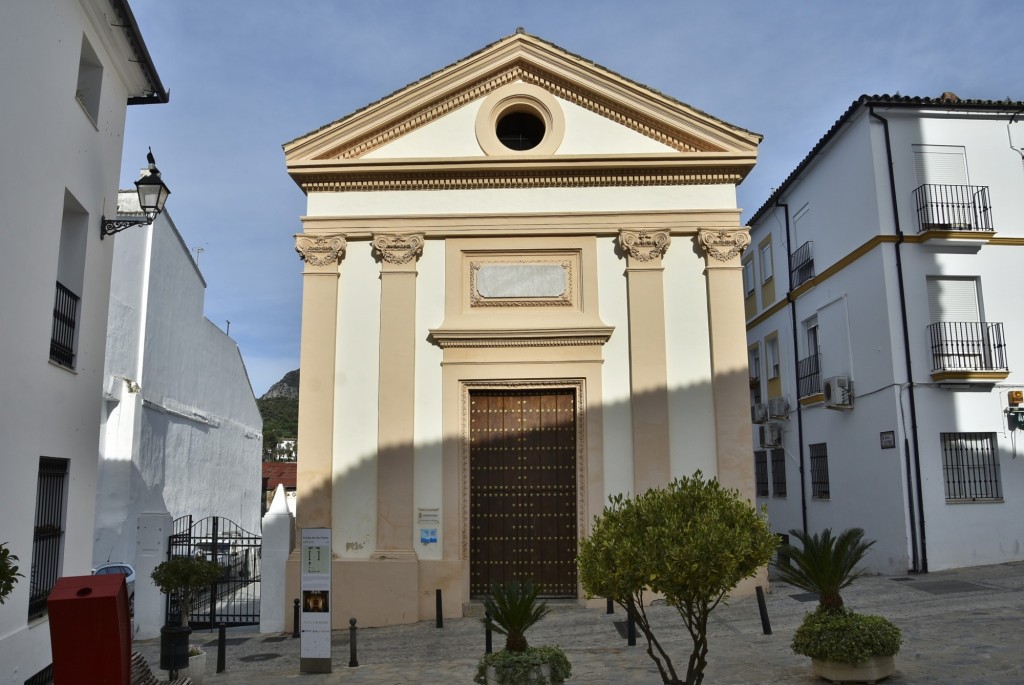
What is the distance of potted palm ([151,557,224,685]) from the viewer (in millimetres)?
8414

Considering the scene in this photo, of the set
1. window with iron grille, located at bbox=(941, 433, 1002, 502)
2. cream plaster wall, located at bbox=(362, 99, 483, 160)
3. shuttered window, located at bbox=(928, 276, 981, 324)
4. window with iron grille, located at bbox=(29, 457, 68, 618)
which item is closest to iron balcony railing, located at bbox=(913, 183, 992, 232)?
shuttered window, located at bbox=(928, 276, 981, 324)

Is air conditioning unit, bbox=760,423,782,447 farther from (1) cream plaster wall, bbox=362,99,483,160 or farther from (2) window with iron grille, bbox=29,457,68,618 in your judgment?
(2) window with iron grille, bbox=29,457,68,618

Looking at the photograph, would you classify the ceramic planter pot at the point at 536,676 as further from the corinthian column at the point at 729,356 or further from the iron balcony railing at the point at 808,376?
the iron balcony railing at the point at 808,376

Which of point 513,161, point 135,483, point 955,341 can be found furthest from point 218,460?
point 955,341

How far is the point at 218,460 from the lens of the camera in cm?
2186

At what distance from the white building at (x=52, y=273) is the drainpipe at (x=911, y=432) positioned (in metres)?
13.1

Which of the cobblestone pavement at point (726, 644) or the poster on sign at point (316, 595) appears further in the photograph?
the poster on sign at point (316, 595)

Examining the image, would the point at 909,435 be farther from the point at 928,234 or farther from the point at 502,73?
the point at 502,73

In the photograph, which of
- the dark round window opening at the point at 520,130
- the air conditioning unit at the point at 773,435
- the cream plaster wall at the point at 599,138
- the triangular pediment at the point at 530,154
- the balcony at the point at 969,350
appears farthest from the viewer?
the air conditioning unit at the point at 773,435

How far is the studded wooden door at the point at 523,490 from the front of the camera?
494 inches

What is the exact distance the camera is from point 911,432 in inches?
583

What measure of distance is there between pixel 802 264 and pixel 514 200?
30.0 feet

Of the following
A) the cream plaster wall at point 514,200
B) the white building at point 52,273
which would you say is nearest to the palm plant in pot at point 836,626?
the cream plaster wall at point 514,200

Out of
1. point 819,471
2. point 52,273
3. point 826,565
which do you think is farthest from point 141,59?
point 819,471
